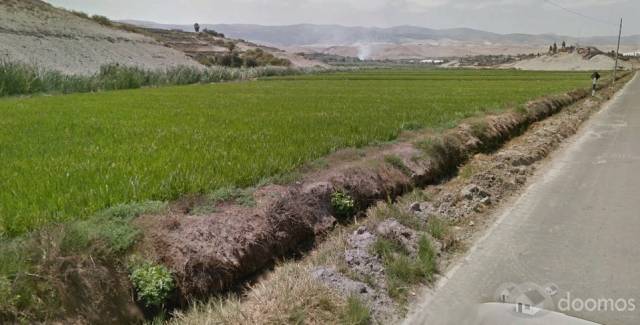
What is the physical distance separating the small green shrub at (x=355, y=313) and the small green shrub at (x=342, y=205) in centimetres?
260

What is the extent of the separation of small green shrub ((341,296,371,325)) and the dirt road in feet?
1.32

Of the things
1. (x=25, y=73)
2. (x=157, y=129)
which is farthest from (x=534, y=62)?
(x=157, y=129)

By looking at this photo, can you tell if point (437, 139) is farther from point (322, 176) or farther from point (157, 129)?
point (157, 129)

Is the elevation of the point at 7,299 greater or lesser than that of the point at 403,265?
greater

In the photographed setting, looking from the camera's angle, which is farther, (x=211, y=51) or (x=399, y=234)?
(x=211, y=51)

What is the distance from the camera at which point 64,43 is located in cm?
4272

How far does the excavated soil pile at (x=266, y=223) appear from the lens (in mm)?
4387

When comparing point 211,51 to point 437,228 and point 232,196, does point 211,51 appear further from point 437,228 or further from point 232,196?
point 437,228

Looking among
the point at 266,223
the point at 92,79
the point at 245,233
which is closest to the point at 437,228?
the point at 266,223

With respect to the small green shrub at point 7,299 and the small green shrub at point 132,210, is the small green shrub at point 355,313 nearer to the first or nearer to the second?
the small green shrub at point 132,210

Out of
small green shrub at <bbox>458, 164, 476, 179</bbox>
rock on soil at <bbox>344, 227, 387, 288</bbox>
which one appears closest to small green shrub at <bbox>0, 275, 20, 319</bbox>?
rock on soil at <bbox>344, 227, 387, 288</bbox>

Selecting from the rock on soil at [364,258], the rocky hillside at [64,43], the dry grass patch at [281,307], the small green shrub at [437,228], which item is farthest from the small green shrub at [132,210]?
the rocky hillside at [64,43]

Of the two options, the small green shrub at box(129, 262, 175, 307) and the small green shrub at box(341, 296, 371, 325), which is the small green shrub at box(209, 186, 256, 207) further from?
the small green shrub at box(341, 296, 371, 325)

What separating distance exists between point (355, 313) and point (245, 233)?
163cm
